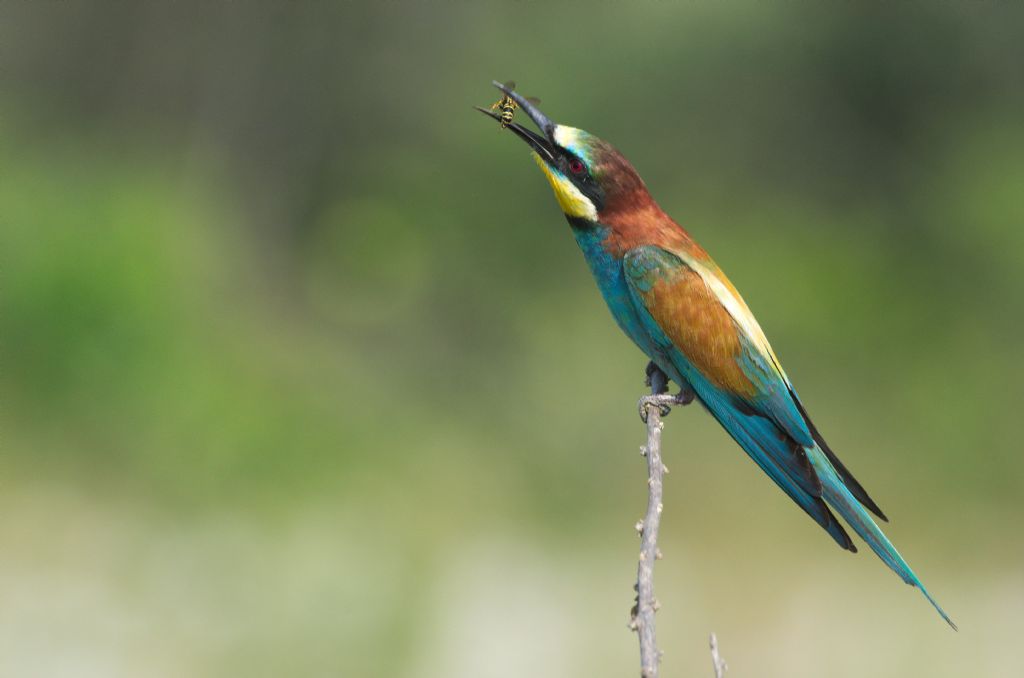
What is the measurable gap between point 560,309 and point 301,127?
2.34 m

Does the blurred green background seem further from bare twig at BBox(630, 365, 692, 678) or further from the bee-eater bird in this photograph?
bare twig at BBox(630, 365, 692, 678)

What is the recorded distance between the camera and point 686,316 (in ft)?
8.60

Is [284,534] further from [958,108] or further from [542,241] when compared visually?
[958,108]

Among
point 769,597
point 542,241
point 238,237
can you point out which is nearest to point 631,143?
point 542,241

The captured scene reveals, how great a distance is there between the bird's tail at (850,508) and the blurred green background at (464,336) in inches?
67.8

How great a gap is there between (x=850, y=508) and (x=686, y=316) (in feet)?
1.74

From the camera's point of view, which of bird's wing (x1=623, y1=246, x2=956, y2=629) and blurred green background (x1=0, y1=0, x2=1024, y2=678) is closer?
bird's wing (x1=623, y1=246, x2=956, y2=629)

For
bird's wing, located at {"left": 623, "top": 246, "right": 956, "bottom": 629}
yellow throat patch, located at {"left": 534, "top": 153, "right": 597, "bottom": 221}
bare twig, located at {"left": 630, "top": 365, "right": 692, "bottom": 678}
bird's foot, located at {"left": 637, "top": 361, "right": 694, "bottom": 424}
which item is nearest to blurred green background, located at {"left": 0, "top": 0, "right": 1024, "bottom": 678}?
bird's foot, located at {"left": 637, "top": 361, "right": 694, "bottom": 424}

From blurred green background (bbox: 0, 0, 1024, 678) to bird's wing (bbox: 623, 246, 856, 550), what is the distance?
1.70 m

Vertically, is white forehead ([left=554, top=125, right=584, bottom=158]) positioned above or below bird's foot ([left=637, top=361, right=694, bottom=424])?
above

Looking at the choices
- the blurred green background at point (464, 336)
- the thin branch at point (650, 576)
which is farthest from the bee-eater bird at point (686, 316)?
the blurred green background at point (464, 336)

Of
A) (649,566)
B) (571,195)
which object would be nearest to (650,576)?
(649,566)

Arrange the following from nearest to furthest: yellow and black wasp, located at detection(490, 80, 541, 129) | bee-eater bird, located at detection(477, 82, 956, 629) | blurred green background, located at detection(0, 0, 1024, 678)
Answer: bee-eater bird, located at detection(477, 82, 956, 629)
yellow and black wasp, located at detection(490, 80, 541, 129)
blurred green background, located at detection(0, 0, 1024, 678)

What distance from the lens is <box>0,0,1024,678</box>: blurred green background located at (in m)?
4.25
